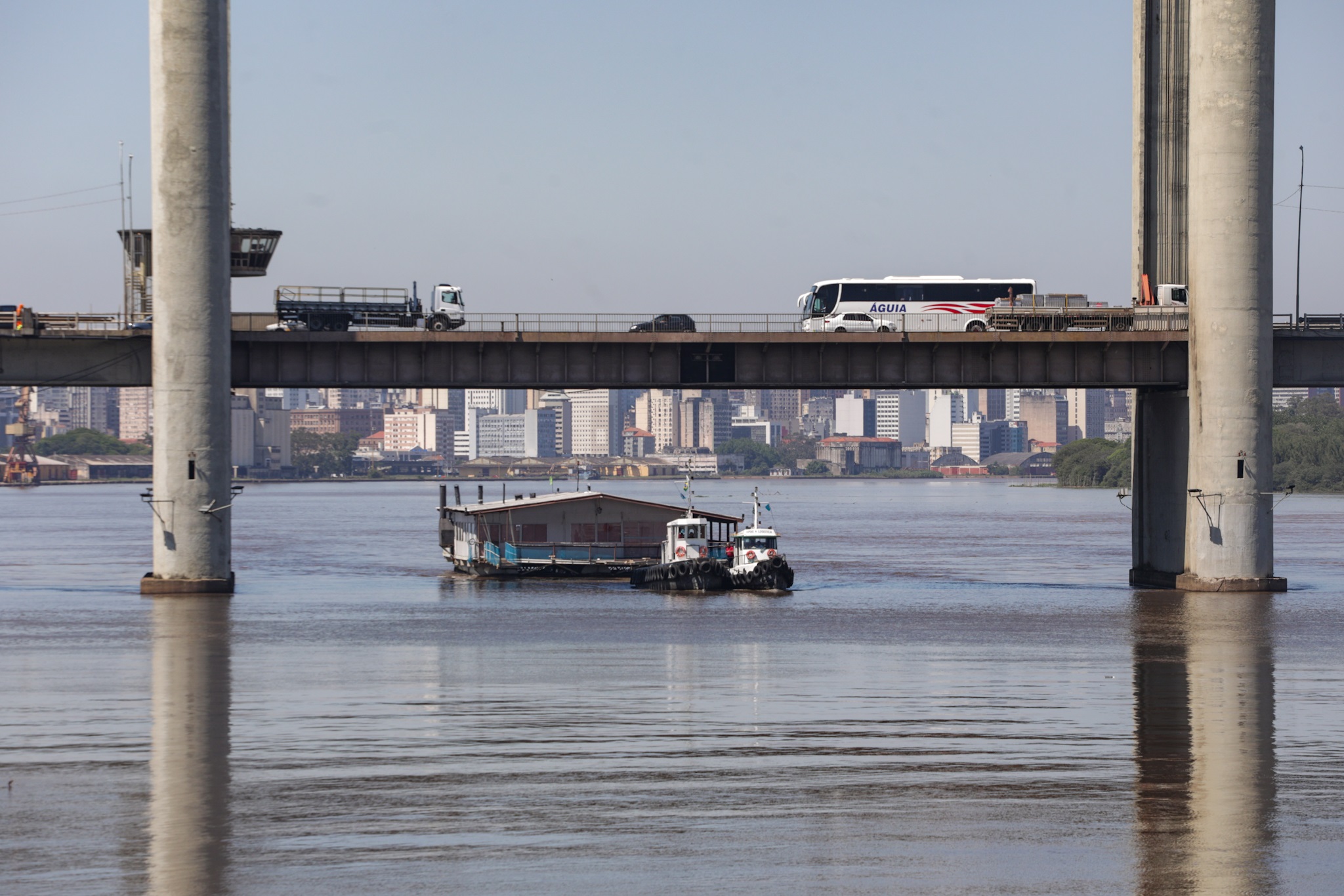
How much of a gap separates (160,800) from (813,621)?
110 feet

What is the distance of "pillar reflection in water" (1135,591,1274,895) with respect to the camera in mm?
18047

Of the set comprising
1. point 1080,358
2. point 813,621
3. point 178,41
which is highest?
point 178,41

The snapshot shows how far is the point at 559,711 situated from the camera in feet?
98.1

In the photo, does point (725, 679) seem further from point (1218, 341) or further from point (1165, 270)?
point (1165, 270)

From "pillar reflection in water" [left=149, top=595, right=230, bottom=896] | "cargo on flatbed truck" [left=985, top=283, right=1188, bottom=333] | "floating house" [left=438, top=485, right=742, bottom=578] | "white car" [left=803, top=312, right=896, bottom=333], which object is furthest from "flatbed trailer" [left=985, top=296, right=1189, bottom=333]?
"pillar reflection in water" [left=149, top=595, right=230, bottom=896]

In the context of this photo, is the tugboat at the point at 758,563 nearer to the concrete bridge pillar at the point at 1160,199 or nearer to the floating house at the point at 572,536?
the floating house at the point at 572,536

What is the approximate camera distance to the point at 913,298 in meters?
76.4

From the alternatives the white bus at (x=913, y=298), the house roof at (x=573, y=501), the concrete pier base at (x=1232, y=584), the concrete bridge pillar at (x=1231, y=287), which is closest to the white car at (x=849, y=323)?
the white bus at (x=913, y=298)

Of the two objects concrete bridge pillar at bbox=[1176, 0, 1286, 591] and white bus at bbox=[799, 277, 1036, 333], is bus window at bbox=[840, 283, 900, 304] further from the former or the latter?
concrete bridge pillar at bbox=[1176, 0, 1286, 591]

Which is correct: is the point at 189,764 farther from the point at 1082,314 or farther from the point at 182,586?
the point at 1082,314

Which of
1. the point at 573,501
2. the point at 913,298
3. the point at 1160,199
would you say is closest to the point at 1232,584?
the point at 1160,199

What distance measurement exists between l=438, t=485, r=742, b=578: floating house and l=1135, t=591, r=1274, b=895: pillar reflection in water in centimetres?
3401

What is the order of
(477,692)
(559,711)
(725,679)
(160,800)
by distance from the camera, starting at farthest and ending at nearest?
(725,679)
(477,692)
(559,711)
(160,800)

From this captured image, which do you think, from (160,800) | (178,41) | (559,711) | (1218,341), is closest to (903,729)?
(559,711)
